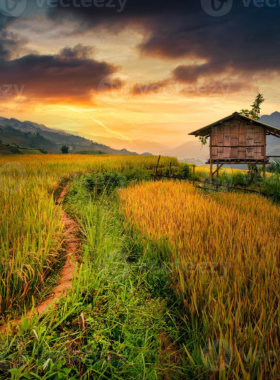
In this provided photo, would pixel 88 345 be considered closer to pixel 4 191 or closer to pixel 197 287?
pixel 197 287

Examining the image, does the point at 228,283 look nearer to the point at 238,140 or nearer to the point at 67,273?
the point at 67,273

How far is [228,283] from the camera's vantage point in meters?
2.50

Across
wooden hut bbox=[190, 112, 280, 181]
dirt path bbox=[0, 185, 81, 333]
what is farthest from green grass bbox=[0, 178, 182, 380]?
wooden hut bbox=[190, 112, 280, 181]

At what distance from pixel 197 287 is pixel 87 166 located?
1040 centimetres

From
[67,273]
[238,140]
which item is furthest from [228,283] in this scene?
[238,140]

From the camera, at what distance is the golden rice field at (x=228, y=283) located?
5.41ft

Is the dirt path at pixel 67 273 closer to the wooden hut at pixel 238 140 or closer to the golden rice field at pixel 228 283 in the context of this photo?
the golden rice field at pixel 228 283

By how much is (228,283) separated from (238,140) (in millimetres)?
13628

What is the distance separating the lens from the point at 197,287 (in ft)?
7.86

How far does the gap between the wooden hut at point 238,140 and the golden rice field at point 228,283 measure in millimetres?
9587

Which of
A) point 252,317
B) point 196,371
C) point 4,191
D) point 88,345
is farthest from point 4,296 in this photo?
point 4,191

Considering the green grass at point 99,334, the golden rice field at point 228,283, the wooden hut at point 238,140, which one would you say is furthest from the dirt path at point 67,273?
the wooden hut at point 238,140

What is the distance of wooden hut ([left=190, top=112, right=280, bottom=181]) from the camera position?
13.9m

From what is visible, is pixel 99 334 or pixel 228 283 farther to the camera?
pixel 228 283
